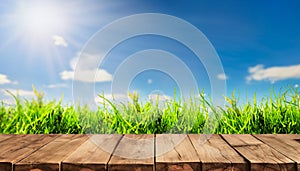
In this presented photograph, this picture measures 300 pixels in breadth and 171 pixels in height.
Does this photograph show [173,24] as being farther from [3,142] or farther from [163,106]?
[3,142]

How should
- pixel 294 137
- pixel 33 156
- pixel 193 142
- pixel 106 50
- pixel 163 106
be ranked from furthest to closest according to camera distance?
pixel 163 106
pixel 106 50
pixel 294 137
pixel 193 142
pixel 33 156

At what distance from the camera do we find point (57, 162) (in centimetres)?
192

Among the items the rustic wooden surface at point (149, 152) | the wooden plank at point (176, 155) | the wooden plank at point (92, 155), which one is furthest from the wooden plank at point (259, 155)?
the wooden plank at point (92, 155)

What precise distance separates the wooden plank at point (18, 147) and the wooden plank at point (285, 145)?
1.69 meters

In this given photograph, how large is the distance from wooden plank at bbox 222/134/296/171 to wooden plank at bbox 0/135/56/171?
56.0 inches

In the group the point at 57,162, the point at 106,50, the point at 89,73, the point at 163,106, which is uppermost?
the point at 106,50

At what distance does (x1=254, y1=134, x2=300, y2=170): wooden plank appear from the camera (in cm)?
210

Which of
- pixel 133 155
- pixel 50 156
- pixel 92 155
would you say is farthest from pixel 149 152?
pixel 50 156

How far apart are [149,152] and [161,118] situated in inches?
66.8

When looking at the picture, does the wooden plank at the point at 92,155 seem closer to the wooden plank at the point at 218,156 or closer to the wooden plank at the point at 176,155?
the wooden plank at the point at 176,155

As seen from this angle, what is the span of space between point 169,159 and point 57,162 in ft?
2.16

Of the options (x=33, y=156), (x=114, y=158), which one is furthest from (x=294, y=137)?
(x=33, y=156)

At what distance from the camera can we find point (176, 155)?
206cm

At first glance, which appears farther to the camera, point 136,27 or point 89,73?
point 136,27
